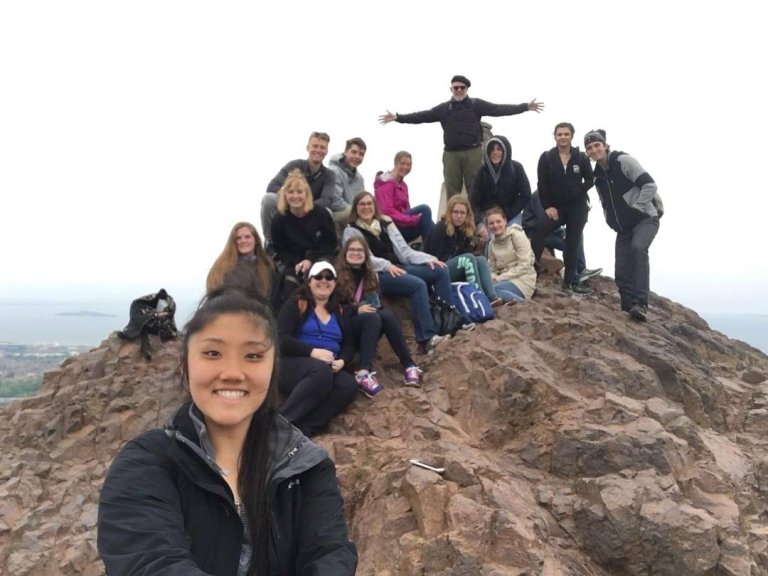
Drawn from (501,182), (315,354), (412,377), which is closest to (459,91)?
(501,182)

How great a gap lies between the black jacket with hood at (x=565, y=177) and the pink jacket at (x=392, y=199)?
8.08ft

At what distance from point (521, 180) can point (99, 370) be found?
25.7 feet

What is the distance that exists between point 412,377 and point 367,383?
0.67 meters

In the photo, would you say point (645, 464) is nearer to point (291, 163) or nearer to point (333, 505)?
point (333, 505)

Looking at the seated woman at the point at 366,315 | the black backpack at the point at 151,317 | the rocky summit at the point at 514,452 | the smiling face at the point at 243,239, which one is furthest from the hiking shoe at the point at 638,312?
the black backpack at the point at 151,317

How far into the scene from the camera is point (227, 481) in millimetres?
2324

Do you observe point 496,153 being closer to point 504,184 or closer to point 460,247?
point 504,184

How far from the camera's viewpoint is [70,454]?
8.59m

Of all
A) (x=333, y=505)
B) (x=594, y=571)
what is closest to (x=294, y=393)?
(x=594, y=571)

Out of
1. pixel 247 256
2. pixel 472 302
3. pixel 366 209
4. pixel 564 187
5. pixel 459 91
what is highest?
pixel 459 91

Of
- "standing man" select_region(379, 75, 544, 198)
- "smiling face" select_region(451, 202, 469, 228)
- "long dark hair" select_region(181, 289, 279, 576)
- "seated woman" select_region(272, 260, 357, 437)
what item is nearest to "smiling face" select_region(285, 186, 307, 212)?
"seated woman" select_region(272, 260, 357, 437)

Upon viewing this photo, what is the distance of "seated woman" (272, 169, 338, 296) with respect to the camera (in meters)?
9.25

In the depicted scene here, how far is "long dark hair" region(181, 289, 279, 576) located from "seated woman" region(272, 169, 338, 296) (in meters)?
6.70

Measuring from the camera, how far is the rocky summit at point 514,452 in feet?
19.7
